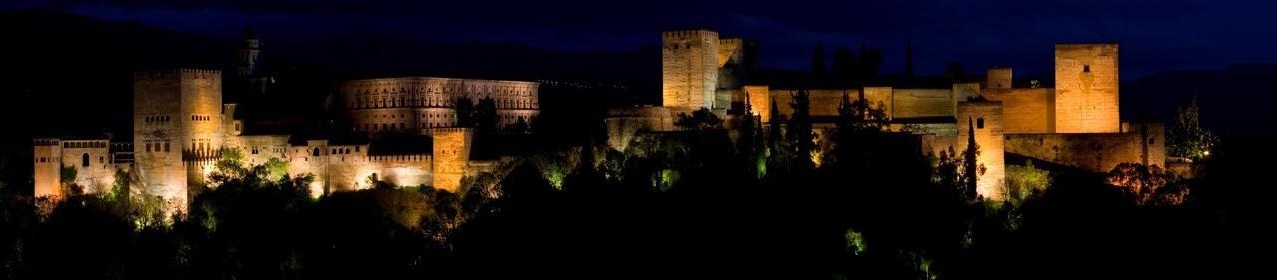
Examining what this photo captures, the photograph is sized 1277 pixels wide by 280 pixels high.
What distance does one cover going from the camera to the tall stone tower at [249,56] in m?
71.1

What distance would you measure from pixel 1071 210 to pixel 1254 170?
7782 mm

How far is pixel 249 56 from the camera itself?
71.6 m

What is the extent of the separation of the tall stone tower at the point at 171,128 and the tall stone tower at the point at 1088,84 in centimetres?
2872

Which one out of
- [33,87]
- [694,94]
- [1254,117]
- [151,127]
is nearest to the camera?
[151,127]

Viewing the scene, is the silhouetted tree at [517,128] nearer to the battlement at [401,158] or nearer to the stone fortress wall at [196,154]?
the stone fortress wall at [196,154]

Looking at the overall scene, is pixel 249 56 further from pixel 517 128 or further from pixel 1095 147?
pixel 1095 147

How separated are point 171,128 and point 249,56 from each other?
1821 cm

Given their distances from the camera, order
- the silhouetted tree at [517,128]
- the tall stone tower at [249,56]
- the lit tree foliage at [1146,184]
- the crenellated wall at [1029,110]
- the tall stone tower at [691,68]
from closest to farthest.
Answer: the lit tree foliage at [1146,184] < the crenellated wall at [1029,110] < the tall stone tower at [691,68] < the silhouetted tree at [517,128] < the tall stone tower at [249,56]

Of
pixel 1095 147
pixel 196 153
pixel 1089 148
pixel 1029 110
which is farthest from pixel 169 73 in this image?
pixel 1095 147

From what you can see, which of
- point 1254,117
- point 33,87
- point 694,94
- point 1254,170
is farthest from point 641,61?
point 1254,170

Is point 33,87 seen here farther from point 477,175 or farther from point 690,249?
point 690,249

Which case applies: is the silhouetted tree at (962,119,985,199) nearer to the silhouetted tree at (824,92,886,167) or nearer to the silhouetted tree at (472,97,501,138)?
the silhouetted tree at (824,92,886,167)

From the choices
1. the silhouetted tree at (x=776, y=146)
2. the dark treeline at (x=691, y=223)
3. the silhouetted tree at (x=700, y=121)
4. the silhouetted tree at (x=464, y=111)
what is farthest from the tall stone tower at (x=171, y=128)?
the silhouetted tree at (x=776, y=146)

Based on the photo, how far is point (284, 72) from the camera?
6944 centimetres
